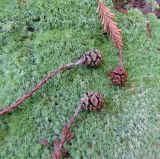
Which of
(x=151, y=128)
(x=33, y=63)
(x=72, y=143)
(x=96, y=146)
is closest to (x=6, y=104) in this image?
(x=33, y=63)

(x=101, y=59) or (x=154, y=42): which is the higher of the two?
(x=154, y=42)

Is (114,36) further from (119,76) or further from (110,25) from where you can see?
(119,76)

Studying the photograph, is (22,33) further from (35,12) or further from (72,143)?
(72,143)

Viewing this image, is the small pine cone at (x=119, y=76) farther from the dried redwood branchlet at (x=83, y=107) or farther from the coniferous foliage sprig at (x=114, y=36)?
the dried redwood branchlet at (x=83, y=107)

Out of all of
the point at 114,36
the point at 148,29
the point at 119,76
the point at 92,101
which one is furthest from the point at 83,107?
the point at 148,29

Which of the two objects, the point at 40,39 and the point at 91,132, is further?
the point at 40,39

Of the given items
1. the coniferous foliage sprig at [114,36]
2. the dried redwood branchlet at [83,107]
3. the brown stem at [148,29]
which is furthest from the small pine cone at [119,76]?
the brown stem at [148,29]

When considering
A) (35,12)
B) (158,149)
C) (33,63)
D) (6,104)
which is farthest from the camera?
(35,12)
